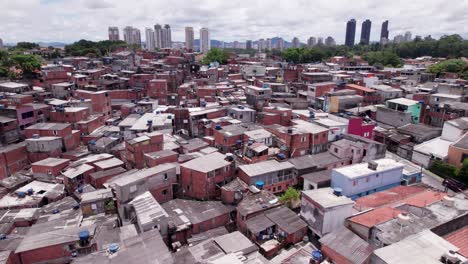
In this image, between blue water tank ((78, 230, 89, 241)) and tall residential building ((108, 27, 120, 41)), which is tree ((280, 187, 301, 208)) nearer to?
blue water tank ((78, 230, 89, 241))

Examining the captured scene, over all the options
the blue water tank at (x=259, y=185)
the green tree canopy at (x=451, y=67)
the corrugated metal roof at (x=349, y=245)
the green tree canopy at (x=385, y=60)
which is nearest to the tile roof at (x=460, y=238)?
the corrugated metal roof at (x=349, y=245)

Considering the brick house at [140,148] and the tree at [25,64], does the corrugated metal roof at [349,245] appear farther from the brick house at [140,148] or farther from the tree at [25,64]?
the tree at [25,64]

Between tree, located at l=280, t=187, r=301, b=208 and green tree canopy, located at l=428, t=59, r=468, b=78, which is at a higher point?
green tree canopy, located at l=428, t=59, r=468, b=78

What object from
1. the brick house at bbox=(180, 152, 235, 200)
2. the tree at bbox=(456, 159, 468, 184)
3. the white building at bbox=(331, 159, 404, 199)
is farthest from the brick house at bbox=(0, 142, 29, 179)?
the tree at bbox=(456, 159, 468, 184)

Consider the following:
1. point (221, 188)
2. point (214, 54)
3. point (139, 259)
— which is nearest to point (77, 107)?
point (221, 188)

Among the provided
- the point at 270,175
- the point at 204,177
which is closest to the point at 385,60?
the point at 270,175

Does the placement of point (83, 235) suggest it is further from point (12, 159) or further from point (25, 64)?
point (25, 64)
